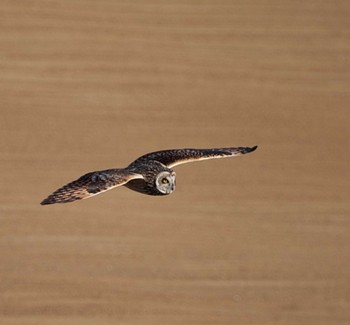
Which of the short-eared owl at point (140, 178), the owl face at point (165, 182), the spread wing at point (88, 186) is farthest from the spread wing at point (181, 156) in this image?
the spread wing at point (88, 186)

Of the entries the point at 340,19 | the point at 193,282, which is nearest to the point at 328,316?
the point at 193,282

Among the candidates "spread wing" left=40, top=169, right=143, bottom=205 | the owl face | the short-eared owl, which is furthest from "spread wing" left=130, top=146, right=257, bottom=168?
"spread wing" left=40, top=169, right=143, bottom=205

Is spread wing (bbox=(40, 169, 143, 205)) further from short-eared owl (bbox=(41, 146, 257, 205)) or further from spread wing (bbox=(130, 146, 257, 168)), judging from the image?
spread wing (bbox=(130, 146, 257, 168))

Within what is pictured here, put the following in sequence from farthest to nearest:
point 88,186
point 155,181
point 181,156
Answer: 1. point 181,156
2. point 155,181
3. point 88,186

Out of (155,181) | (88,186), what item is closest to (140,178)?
(155,181)

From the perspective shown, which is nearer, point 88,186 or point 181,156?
point 88,186

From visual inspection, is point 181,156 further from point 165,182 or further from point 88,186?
point 88,186
